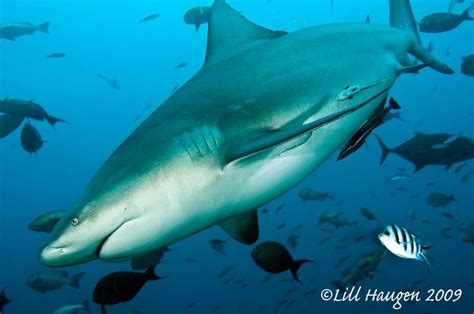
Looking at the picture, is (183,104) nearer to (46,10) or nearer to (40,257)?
(40,257)

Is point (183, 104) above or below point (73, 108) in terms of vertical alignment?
above

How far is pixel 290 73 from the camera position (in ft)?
8.72

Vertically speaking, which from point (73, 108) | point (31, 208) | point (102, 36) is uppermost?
point (102, 36)

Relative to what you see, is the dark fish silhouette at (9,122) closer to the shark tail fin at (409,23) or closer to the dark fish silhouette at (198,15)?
the dark fish silhouette at (198,15)

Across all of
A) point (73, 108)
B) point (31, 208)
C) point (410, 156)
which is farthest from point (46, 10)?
point (410, 156)

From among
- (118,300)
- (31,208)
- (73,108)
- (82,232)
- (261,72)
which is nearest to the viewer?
(82,232)

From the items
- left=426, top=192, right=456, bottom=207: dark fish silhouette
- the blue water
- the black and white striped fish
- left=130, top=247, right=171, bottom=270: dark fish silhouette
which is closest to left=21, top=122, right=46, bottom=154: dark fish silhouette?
left=130, top=247, right=171, bottom=270: dark fish silhouette

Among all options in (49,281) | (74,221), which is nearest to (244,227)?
(74,221)

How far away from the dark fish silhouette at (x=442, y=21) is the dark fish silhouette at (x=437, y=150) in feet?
7.88

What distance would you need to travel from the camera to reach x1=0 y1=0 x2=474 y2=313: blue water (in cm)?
3881

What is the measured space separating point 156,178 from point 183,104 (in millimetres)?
685

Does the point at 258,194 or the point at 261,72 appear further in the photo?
the point at 261,72

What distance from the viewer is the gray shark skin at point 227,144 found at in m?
1.82

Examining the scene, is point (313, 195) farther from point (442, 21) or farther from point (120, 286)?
point (120, 286)
